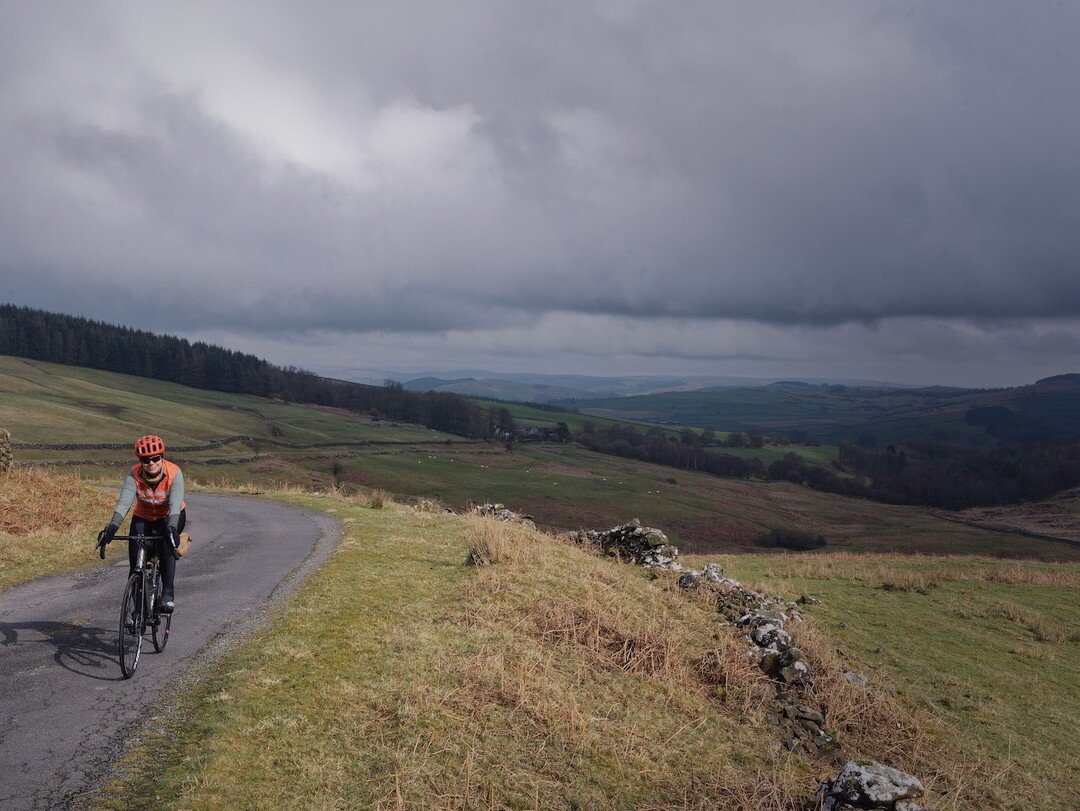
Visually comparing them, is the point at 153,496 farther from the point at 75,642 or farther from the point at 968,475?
the point at 968,475

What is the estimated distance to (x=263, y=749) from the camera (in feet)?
22.7

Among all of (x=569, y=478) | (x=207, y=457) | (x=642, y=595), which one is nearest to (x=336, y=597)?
(x=642, y=595)

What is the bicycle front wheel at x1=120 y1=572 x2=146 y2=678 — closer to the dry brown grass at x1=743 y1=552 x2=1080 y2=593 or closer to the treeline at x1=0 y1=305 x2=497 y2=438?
the dry brown grass at x1=743 y1=552 x2=1080 y2=593

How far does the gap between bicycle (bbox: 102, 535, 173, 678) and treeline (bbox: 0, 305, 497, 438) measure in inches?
6505

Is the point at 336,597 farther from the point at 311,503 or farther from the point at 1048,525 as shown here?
the point at 1048,525

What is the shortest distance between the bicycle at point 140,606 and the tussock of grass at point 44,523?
593 cm

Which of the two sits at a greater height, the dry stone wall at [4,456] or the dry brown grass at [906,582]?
the dry stone wall at [4,456]

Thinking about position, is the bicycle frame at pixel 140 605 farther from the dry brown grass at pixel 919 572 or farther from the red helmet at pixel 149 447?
the dry brown grass at pixel 919 572

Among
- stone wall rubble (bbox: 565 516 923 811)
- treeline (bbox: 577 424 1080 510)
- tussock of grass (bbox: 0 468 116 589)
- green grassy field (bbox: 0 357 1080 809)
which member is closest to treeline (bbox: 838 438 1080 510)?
treeline (bbox: 577 424 1080 510)

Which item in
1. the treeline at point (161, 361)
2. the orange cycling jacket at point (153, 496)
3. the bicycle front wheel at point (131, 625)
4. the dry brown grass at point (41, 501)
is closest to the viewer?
the bicycle front wheel at point (131, 625)

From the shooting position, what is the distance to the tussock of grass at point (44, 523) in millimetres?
14297

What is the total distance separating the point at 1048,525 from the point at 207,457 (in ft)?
466

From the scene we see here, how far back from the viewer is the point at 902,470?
17050 centimetres

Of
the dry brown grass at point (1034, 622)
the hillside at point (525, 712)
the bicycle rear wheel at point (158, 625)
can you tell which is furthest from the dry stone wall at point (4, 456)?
the dry brown grass at point (1034, 622)
